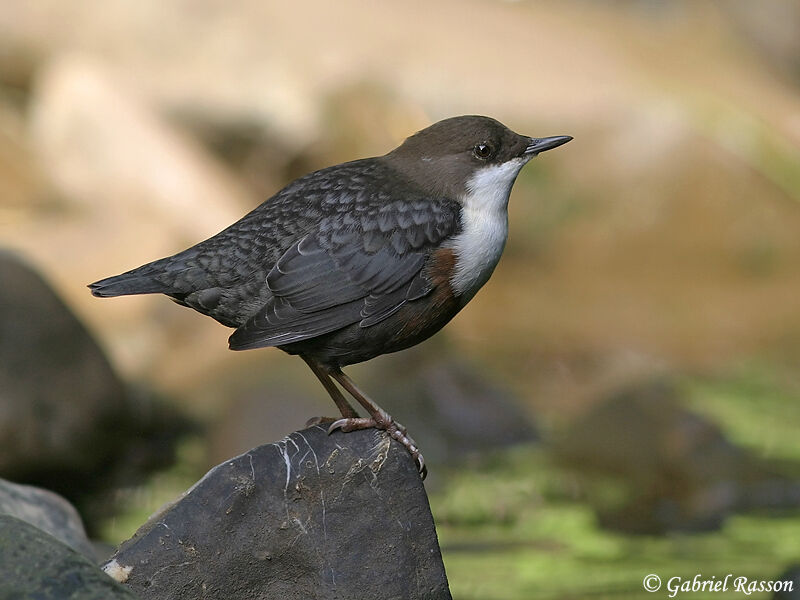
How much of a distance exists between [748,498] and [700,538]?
25.8 inches

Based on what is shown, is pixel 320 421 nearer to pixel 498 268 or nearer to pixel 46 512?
pixel 46 512

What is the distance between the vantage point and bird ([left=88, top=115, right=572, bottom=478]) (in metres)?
3.76

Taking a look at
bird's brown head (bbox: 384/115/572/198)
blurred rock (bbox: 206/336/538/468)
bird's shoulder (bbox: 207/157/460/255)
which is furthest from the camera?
blurred rock (bbox: 206/336/538/468)

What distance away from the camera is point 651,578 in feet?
19.9

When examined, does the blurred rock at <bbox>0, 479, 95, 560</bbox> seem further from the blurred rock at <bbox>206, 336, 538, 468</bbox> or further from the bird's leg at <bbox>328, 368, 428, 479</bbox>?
the blurred rock at <bbox>206, 336, 538, 468</bbox>

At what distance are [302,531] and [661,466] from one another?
4221 mm

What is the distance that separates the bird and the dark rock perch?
6.0 inches

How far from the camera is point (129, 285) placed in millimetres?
3740

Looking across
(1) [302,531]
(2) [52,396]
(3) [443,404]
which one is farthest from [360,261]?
(3) [443,404]

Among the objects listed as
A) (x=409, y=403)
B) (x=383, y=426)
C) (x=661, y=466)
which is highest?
(x=383, y=426)

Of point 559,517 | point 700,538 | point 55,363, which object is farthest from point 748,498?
point 55,363

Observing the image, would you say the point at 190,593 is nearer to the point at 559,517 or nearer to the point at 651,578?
the point at 651,578

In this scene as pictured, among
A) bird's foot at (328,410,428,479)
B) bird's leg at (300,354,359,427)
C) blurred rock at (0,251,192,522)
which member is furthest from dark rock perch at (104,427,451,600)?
blurred rock at (0,251,192,522)

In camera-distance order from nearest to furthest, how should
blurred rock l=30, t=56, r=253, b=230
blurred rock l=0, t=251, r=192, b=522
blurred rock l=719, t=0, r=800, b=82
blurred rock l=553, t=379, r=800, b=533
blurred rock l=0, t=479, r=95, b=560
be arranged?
blurred rock l=0, t=479, r=95, b=560, blurred rock l=0, t=251, r=192, b=522, blurred rock l=553, t=379, r=800, b=533, blurred rock l=30, t=56, r=253, b=230, blurred rock l=719, t=0, r=800, b=82
